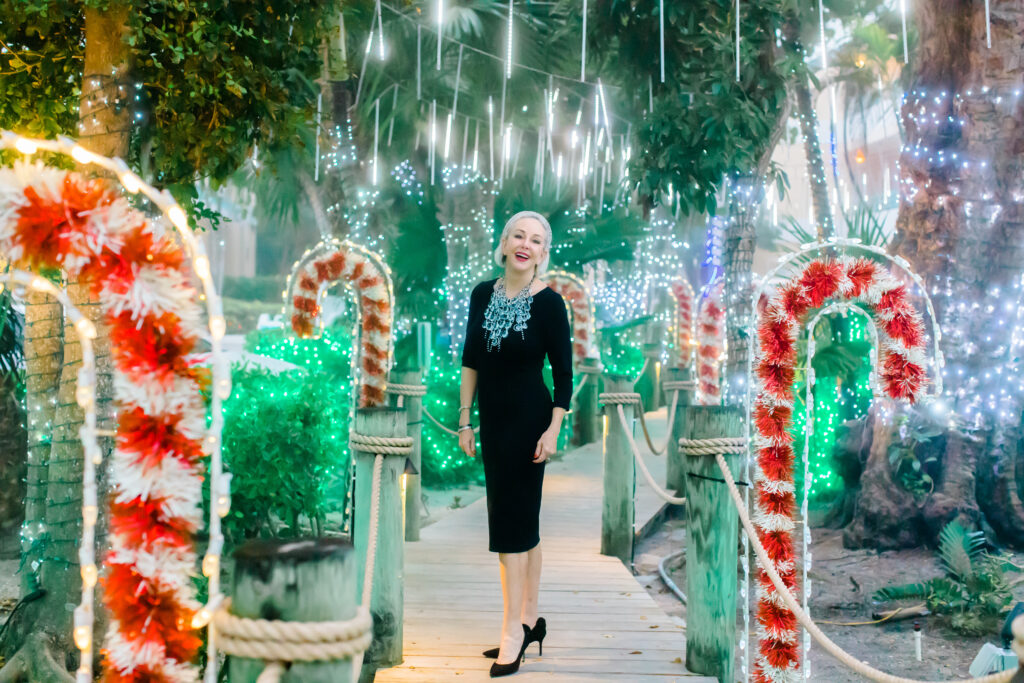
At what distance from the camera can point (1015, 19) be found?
6824mm

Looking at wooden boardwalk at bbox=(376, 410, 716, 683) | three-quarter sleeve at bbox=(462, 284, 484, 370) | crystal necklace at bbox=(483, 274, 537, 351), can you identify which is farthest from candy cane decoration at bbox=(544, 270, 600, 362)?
crystal necklace at bbox=(483, 274, 537, 351)

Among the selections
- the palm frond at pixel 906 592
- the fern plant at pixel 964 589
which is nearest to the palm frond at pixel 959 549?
the fern plant at pixel 964 589

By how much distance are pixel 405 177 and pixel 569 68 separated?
12.8 ft

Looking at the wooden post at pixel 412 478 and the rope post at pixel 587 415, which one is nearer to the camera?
the wooden post at pixel 412 478

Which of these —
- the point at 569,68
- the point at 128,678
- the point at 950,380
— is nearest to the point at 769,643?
the point at 128,678

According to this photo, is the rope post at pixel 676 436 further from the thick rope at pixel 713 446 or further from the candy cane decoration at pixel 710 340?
the thick rope at pixel 713 446

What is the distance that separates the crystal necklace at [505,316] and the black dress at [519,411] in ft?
0.08

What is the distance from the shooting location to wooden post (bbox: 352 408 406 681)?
3.68 metres

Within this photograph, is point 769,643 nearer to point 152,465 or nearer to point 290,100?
point 152,465

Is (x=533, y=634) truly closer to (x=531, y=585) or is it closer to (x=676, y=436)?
(x=531, y=585)

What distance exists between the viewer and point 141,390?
1787mm

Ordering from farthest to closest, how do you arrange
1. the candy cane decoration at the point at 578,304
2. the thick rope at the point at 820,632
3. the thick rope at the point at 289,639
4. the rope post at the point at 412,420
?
1. the candy cane decoration at the point at 578,304
2. the rope post at the point at 412,420
3. the thick rope at the point at 820,632
4. the thick rope at the point at 289,639

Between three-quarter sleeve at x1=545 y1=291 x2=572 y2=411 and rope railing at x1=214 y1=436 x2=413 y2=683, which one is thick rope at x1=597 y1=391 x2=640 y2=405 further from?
rope railing at x1=214 y1=436 x2=413 y2=683

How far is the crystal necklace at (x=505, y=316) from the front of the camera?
11.7 ft
